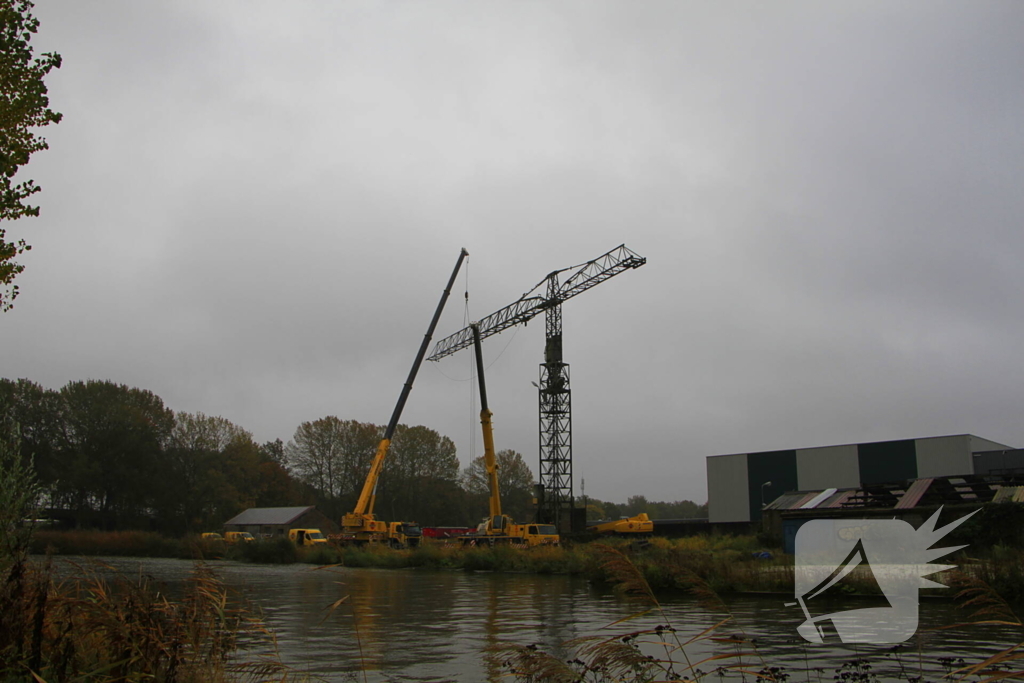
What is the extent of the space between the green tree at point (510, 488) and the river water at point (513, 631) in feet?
221

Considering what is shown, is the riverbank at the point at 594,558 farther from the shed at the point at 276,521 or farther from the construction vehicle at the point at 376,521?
the shed at the point at 276,521

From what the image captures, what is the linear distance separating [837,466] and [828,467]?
61cm

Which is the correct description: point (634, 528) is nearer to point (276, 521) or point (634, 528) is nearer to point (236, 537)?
point (236, 537)

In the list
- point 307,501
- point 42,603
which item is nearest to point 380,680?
point 42,603

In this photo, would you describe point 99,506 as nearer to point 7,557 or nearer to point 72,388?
point 72,388

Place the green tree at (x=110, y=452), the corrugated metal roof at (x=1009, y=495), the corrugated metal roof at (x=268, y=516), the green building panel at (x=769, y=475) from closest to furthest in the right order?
the corrugated metal roof at (x=1009, y=495)
the green building panel at (x=769, y=475)
the green tree at (x=110, y=452)
the corrugated metal roof at (x=268, y=516)

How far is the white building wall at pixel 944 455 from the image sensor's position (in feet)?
167

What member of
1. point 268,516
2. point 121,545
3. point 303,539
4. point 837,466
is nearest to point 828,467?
point 837,466

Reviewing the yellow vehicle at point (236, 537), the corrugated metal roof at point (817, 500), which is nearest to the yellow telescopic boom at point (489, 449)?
the yellow vehicle at point (236, 537)

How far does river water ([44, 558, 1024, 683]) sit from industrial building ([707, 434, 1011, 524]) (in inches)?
1257

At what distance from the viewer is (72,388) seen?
67875 mm

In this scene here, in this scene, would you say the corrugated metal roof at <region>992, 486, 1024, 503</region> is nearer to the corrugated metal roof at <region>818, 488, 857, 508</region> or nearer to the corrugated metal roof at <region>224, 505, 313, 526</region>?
the corrugated metal roof at <region>818, 488, 857, 508</region>

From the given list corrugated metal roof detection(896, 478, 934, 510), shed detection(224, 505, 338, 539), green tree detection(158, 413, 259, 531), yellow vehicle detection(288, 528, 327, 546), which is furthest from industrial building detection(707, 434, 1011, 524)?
green tree detection(158, 413, 259, 531)

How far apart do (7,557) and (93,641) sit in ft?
3.48
